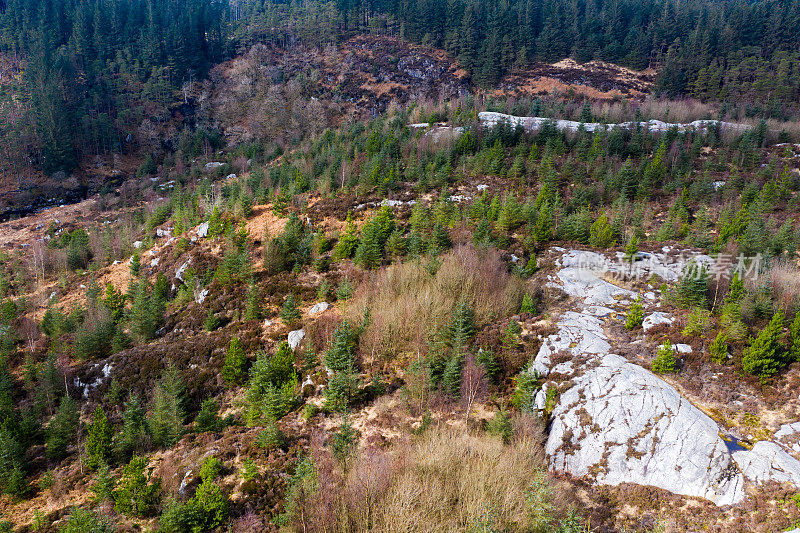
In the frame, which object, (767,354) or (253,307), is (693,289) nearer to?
(767,354)

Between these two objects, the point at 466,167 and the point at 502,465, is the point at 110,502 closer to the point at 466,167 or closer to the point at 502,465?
the point at 502,465

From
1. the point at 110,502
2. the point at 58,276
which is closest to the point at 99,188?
the point at 58,276

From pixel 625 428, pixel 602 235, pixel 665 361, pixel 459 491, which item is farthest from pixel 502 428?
pixel 602 235

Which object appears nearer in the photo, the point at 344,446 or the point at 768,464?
the point at 768,464

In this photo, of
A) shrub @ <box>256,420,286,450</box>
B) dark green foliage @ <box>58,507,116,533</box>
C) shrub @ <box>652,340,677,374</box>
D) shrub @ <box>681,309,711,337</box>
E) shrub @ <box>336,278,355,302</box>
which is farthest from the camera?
shrub @ <box>336,278,355,302</box>

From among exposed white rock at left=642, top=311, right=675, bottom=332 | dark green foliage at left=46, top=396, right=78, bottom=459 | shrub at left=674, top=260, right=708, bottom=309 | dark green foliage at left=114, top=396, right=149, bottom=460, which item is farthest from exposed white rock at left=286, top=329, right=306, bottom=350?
shrub at left=674, top=260, right=708, bottom=309

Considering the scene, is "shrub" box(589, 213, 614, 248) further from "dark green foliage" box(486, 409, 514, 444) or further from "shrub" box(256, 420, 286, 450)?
"shrub" box(256, 420, 286, 450)

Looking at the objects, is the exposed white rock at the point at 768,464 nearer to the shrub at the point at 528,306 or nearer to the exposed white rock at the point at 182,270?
the shrub at the point at 528,306
